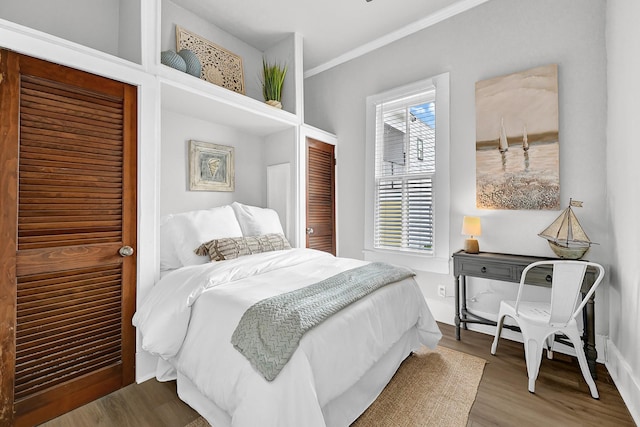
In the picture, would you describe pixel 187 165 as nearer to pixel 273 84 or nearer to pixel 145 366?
pixel 273 84

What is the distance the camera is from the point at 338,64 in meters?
3.78

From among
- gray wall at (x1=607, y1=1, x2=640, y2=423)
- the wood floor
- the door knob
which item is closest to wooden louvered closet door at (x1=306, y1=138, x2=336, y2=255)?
the door knob

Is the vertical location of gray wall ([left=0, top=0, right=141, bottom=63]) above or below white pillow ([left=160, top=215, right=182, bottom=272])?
above

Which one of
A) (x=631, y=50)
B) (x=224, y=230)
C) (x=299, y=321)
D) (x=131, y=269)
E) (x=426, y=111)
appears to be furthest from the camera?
(x=426, y=111)

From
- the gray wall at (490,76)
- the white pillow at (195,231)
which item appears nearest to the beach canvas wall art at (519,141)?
the gray wall at (490,76)

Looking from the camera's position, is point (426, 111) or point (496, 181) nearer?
point (496, 181)

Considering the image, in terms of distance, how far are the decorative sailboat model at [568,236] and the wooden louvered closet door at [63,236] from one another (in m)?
3.04

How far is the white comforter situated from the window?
0.96 meters

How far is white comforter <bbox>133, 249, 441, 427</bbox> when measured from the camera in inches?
47.8

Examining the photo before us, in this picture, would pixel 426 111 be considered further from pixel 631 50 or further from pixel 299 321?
pixel 299 321

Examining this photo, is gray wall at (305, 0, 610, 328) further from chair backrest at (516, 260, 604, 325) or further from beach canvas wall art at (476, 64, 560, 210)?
chair backrest at (516, 260, 604, 325)

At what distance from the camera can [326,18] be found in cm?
301

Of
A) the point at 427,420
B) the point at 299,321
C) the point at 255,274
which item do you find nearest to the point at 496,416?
the point at 427,420

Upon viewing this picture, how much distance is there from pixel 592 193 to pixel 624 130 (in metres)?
0.55
